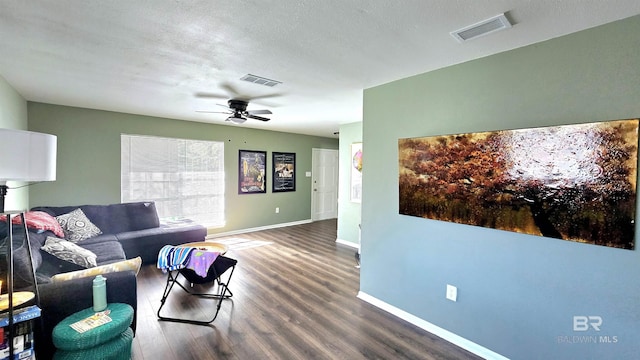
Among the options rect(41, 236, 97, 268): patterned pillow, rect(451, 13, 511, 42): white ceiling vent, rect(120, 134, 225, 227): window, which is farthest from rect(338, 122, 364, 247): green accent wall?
rect(41, 236, 97, 268): patterned pillow

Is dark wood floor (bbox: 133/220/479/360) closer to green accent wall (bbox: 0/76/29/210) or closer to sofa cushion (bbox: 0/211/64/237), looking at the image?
sofa cushion (bbox: 0/211/64/237)

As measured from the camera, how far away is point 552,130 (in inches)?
73.4

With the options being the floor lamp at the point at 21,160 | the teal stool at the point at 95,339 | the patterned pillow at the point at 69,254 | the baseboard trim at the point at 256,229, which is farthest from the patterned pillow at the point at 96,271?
the baseboard trim at the point at 256,229

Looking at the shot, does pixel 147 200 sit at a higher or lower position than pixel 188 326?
higher

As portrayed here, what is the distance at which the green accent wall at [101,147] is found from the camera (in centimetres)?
413

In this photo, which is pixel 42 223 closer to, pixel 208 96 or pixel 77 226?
pixel 77 226

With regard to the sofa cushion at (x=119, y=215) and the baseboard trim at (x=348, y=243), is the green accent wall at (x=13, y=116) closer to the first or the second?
the sofa cushion at (x=119, y=215)

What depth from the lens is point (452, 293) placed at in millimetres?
2438

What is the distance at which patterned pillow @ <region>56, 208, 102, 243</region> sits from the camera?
12.1 feet

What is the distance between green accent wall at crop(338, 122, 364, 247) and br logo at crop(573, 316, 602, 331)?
3623mm

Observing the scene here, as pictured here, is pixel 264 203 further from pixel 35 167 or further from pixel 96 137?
pixel 35 167

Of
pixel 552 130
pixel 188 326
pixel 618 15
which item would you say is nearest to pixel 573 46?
pixel 618 15

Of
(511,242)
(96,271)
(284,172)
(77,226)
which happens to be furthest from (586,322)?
(284,172)

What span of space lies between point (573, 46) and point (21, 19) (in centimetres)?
348
